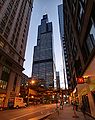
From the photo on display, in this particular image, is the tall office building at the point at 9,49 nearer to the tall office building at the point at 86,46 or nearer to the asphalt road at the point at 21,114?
the asphalt road at the point at 21,114

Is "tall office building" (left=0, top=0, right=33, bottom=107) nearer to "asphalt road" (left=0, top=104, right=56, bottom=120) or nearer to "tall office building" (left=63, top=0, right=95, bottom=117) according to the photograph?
"asphalt road" (left=0, top=104, right=56, bottom=120)

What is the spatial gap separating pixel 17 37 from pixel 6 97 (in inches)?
1129

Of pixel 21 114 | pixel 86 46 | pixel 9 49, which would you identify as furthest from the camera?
pixel 9 49

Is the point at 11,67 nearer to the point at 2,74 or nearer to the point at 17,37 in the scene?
the point at 2,74

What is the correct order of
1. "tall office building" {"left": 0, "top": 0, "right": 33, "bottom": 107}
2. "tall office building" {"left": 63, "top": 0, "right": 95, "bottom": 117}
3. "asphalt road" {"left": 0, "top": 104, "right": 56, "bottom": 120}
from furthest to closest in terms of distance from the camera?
"tall office building" {"left": 0, "top": 0, "right": 33, "bottom": 107} < "asphalt road" {"left": 0, "top": 104, "right": 56, "bottom": 120} < "tall office building" {"left": 63, "top": 0, "right": 95, "bottom": 117}

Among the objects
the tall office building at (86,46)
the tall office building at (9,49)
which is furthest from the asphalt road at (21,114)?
the tall office building at (9,49)

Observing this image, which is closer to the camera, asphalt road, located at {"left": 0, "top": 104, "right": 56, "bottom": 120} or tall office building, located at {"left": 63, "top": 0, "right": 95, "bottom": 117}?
tall office building, located at {"left": 63, "top": 0, "right": 95, "bottom": 117}

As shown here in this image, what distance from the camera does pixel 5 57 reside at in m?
45.6

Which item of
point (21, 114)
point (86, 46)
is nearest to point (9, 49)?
point (21, 114)

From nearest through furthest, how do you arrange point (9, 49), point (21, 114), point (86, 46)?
point (86, 46) → point (21, 114) → point (9, 49)

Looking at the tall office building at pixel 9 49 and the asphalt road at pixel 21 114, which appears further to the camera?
the tall office building at pixel 9 49

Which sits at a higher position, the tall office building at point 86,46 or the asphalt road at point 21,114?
the tall office building at point 86,46

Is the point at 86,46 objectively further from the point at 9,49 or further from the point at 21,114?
the point at 9,49

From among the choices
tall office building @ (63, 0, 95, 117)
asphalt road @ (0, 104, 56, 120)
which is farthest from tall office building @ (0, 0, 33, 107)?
tall office building @ (63, 0, 95, 117)
